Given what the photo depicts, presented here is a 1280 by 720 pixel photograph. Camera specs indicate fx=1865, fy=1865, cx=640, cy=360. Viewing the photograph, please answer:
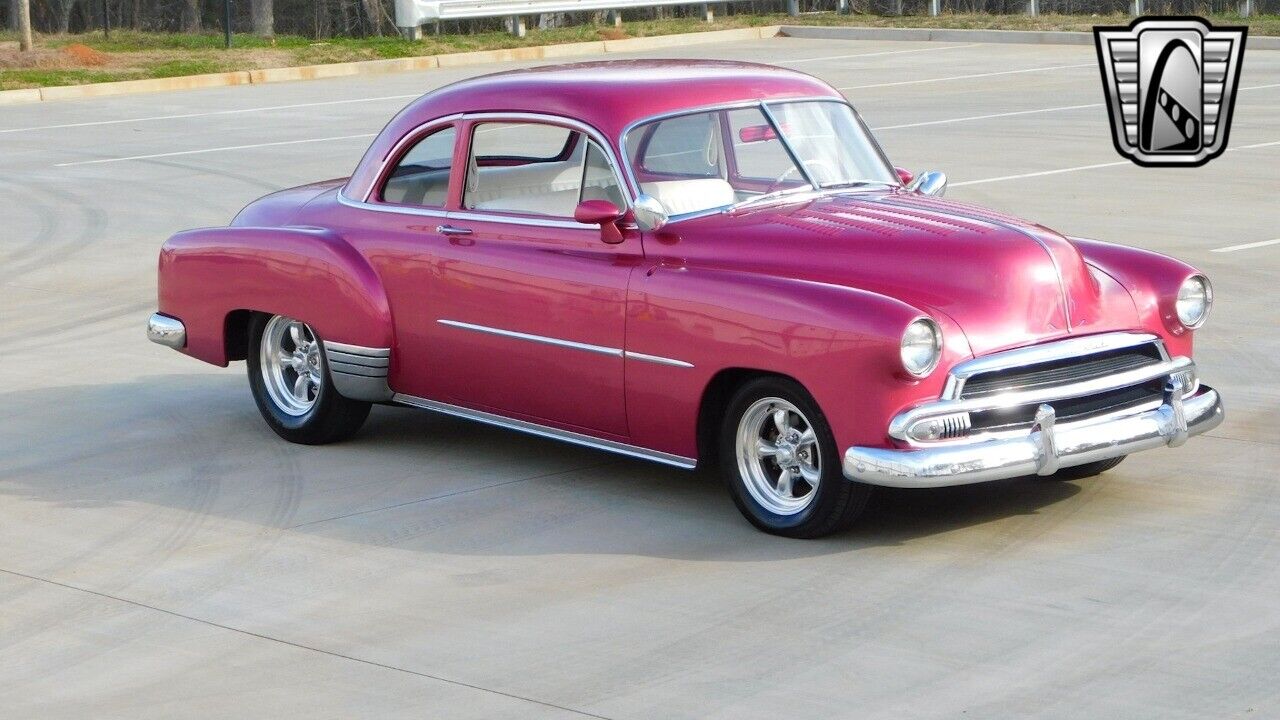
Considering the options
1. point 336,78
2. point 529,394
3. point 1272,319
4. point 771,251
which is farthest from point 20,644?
point 336,78

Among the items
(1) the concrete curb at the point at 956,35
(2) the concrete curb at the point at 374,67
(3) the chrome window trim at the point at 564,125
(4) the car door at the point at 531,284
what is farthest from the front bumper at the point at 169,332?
(1) the concrete curb at the point at 956,35

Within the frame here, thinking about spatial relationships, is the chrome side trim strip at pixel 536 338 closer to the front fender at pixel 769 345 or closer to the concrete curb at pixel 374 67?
the front fender at pixel 769 345

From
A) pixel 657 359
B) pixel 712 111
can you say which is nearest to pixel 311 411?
pixel 657 359

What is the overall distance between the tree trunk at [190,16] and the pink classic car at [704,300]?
4065 cm

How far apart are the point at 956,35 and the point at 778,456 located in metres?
29.3

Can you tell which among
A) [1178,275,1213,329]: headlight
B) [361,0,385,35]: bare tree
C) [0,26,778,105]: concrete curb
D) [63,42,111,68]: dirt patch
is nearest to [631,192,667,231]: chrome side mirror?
[1178,275,1213,329]: headlight

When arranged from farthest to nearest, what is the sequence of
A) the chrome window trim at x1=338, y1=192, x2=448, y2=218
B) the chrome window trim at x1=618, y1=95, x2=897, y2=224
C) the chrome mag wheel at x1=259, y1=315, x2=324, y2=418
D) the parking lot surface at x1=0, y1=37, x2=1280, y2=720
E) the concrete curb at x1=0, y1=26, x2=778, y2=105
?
the concrete curb at x1=0, y1=26, x2=778, y2=105
the chrome mag wheel at x1=259, y1=315, x2=324, y2=418
the chrome window trim at x1=338, y1=192, x2=448, y2=218
the chrome window trim at x1=618, y1=95, x2=897, y2=224
the parking lot surface at x1=0, y1=37, x2=1280, y2=720

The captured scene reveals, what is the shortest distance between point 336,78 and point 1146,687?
26.6 meters

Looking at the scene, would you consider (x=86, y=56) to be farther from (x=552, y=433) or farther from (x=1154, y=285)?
(x=1154, y=285)

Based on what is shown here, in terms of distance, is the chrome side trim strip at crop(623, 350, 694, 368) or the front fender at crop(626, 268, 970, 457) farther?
the chrome side trim strip at crop(623, 350, 694, 368)

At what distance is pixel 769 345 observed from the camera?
652 centimetres

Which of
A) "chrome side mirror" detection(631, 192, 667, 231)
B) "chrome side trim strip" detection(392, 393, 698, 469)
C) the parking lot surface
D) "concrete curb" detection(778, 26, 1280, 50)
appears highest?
"concrete curb" detection(778, 26, 1280, 50)

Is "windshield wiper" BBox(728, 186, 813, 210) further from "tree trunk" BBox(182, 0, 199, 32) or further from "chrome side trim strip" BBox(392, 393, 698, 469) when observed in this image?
"tree trunk" BBox(182, 0, 199, 32)

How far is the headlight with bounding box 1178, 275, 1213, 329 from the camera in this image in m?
7.14
